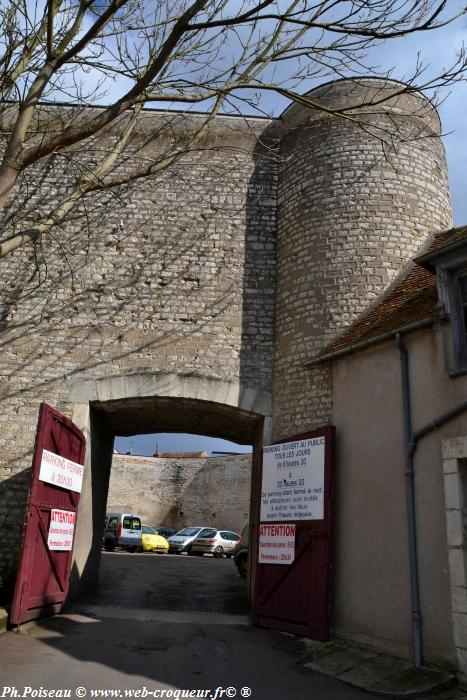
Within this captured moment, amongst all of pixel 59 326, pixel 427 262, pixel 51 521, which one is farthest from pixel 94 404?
pixel 427 262

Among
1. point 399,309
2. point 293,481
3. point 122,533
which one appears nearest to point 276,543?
point 293,481

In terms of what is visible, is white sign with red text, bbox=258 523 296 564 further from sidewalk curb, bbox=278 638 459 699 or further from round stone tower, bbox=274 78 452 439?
round stone tower, bbox=274 78 452 439

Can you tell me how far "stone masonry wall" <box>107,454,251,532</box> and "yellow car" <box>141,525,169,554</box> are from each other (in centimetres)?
735

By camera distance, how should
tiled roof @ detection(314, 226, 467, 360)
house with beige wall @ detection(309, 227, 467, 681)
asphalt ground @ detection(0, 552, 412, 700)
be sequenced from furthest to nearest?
1. tiled roof @ detection(314, 226, 467, 360)
2. house with beige wall @ detection(309, 227, 467, 681)
3. asphalt ground @ detection(0, 552, 412, 700)

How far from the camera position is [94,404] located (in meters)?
9.13

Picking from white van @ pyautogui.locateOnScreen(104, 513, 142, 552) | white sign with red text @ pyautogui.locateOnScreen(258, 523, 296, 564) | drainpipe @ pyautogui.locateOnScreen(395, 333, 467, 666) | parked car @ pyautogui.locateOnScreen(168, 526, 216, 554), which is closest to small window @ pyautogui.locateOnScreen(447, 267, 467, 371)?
drainpipe @ pyautogui.locateOnScreen(395, 333, 467, 666)

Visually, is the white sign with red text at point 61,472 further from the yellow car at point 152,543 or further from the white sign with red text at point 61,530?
the yellow car at point 152,543

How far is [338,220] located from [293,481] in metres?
4.26

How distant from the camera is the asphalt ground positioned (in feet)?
15.7

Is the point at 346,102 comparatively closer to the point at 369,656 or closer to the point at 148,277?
the point at 148,277

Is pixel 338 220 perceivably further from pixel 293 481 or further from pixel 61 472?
pixel 61 472

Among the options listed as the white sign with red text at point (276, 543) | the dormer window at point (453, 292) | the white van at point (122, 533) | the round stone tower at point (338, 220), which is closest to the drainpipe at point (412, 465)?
the dormer window at point (453, 292)

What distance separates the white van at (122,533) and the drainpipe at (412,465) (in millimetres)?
17570

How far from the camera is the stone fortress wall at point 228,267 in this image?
884cm
